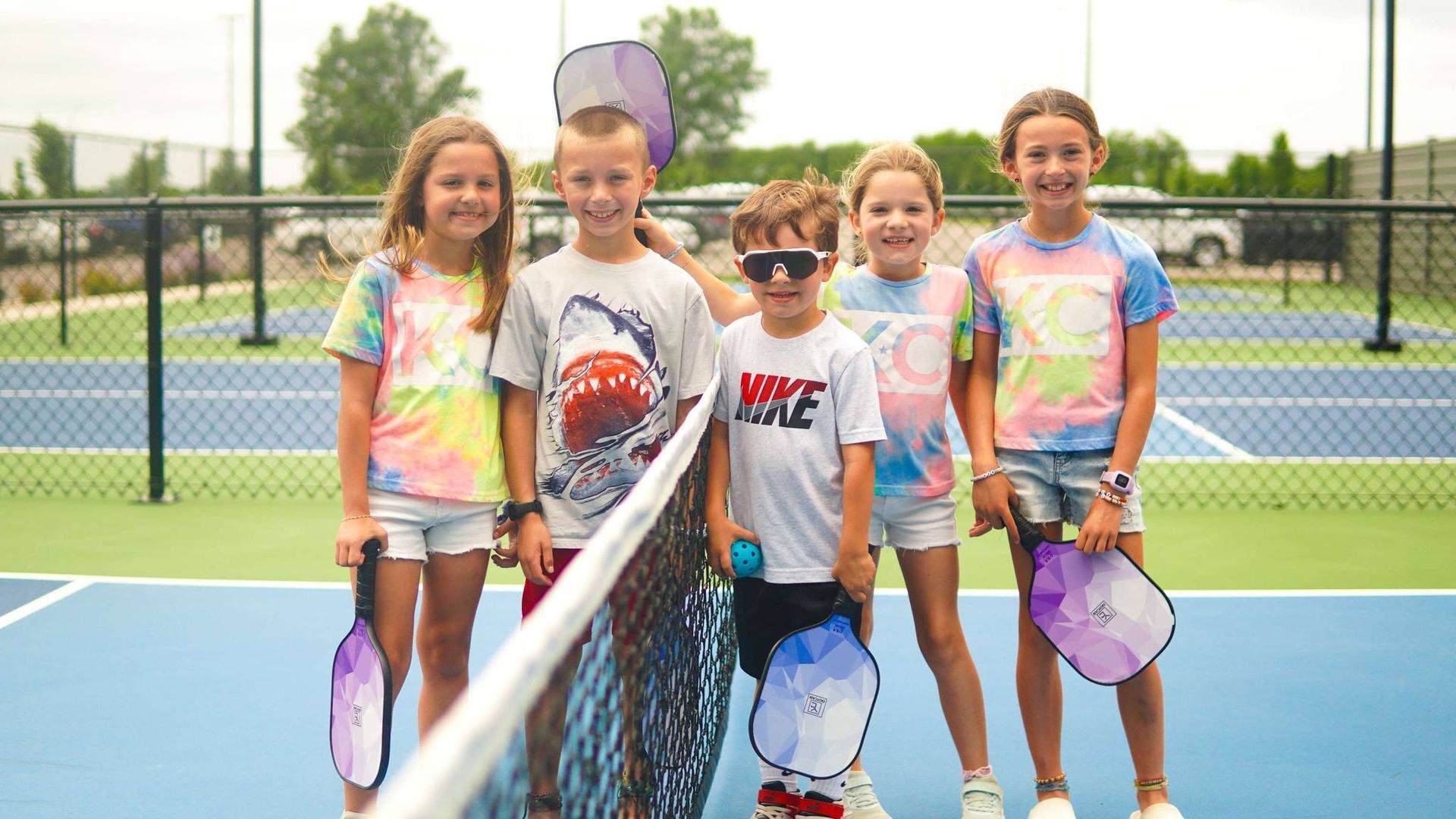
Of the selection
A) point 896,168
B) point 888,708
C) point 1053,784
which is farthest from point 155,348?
point 1053,784

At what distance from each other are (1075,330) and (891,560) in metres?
2.71

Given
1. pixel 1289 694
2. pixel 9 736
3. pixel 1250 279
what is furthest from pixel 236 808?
pixel 1250 279

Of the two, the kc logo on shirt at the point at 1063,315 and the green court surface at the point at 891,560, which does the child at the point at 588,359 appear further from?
the green court surface at the point at 891,560

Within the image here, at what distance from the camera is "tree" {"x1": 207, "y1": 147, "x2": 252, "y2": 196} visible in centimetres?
2142

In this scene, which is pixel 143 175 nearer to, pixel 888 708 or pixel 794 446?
pixel 888 708

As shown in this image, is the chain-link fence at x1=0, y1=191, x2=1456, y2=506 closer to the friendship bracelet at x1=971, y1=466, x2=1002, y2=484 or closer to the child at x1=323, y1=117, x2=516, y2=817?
the child at x1=323, y1=117, x2=516, y2=817

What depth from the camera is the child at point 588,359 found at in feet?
8.98

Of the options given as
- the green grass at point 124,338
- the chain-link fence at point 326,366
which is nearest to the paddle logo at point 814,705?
the chain-link fence at point 326,366

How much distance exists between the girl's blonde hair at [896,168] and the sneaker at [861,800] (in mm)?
1338

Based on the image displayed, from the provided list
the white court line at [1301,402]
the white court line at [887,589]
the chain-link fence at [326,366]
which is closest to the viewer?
the white court line at [887,589]

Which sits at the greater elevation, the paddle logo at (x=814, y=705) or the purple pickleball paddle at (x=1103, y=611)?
the purple pickleball paddle at (x=1103, y=611)

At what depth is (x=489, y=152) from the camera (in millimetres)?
2793

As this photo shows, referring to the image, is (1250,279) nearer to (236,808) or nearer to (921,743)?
(921,743)

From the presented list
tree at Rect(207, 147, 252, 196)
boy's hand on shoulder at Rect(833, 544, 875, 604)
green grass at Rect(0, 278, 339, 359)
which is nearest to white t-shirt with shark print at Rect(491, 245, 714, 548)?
boy's hand on shoulder at Rect(833, 544, 875, 604)
